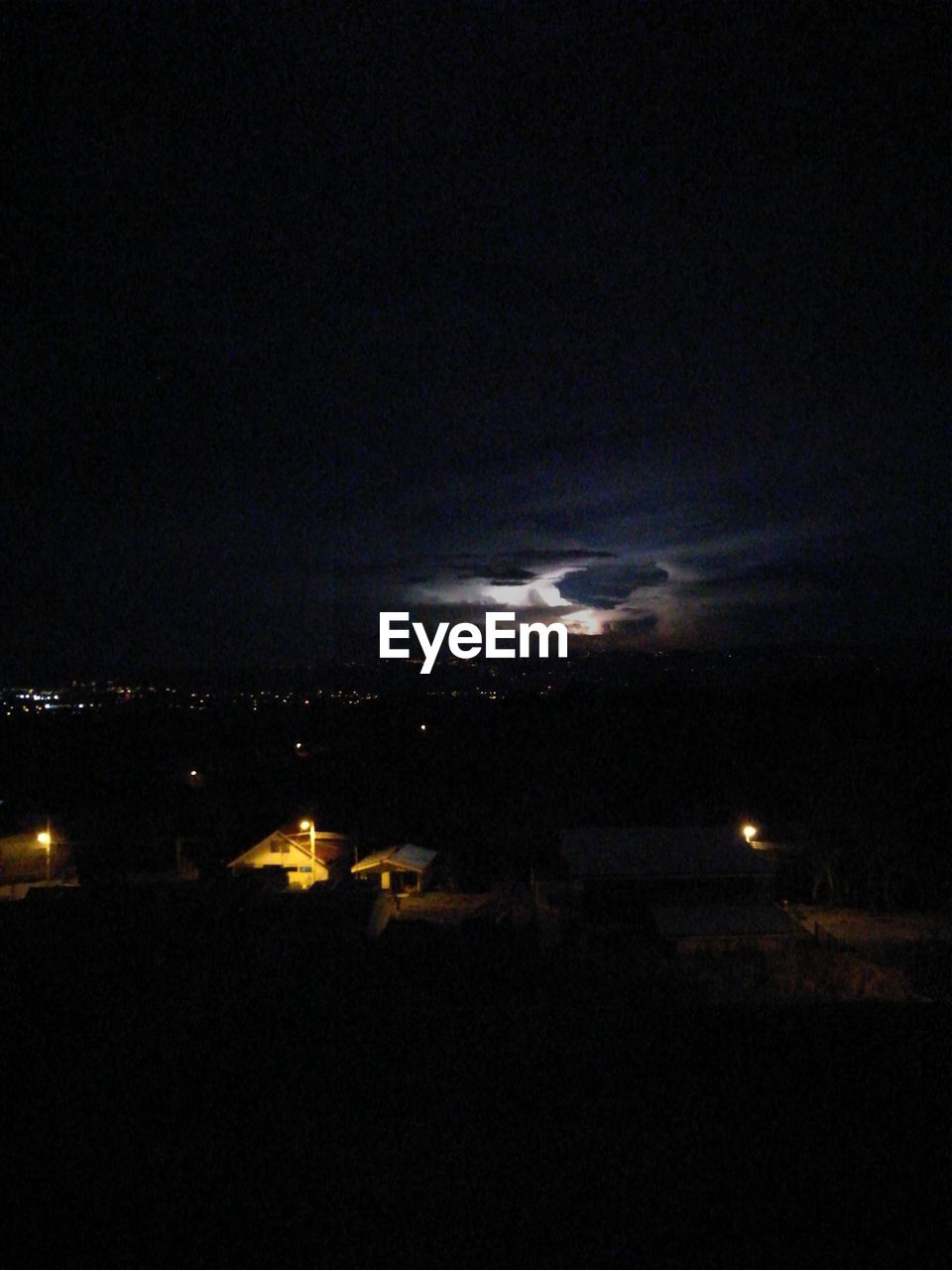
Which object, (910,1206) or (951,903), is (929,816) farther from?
(910,1206)

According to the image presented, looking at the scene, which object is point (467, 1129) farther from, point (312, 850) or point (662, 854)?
point (312, 850)

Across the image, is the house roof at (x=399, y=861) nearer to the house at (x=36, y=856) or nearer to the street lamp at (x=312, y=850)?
the street lamp at (x=312, y=850)

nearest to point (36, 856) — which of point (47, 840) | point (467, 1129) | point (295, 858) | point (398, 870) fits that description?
point (47, 840)

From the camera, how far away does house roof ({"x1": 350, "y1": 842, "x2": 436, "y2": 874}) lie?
12422 mm

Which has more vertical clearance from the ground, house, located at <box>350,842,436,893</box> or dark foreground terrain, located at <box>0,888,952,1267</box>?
dark foreground terrain, located at <box>0,888,952,1267</box>

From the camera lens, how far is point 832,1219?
1.66 m

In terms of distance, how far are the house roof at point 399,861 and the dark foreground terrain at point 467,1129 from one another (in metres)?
10.00

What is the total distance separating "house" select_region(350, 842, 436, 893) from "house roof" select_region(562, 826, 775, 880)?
2.18m

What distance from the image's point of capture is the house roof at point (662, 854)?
10.3 m

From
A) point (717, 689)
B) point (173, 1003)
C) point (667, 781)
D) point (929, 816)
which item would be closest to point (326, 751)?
point (667, 781)

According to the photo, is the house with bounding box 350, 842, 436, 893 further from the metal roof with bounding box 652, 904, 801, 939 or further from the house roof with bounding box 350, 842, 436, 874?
the metal roof with bounding box 652, 904, 801, 939

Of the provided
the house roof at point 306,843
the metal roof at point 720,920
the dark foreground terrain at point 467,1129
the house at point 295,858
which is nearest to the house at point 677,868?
the metal roof at point 720,920

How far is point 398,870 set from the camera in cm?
1247

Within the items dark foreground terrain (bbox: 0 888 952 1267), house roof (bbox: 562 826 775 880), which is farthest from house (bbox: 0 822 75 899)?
dark foreground terrain (bbox: 0 888 952 1267)
